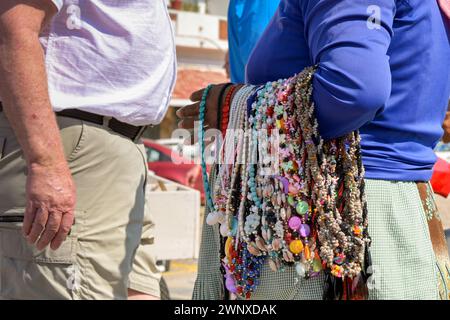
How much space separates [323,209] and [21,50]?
0.97 meters

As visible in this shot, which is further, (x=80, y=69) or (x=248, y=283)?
(x=80, y=69)

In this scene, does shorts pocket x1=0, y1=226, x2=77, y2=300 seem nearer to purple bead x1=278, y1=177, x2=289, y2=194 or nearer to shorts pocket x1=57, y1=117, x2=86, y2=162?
shorts pocket x1=57, y1=117, x2=86, y2=162

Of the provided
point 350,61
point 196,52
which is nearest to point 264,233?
point 350,61

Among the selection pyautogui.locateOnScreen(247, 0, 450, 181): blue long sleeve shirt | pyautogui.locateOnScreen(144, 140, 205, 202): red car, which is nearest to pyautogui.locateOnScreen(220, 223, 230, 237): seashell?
pyautogui.locateOnScreen(247, 0, 450, 181): blue long sleeve shirt

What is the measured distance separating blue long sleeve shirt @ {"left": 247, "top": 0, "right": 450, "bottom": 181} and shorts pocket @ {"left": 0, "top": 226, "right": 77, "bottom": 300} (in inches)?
34.1

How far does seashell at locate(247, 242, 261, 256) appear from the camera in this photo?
1.75 meters

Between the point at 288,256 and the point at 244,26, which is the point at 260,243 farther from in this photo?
the point at 244,26

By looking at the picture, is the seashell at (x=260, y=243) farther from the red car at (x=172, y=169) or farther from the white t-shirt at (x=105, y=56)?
the red car at (x=172, y=169)

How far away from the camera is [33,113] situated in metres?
1.84

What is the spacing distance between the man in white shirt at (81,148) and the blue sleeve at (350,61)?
2.52ft

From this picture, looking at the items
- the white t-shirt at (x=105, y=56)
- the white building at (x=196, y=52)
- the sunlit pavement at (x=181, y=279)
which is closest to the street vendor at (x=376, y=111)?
the white t-shirt at (x=105, y=56)

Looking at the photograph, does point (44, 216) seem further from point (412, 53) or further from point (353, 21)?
point (412, 53)
